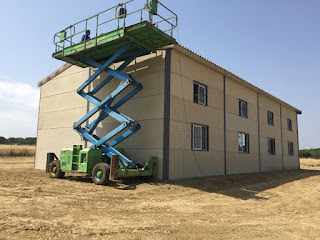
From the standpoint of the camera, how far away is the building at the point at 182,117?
12.0 m

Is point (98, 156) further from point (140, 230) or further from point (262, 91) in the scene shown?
point (262, 91)

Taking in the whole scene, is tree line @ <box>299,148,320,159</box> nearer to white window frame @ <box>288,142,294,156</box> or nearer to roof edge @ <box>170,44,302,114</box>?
white window frame @ <box>288,142,294,156</box>

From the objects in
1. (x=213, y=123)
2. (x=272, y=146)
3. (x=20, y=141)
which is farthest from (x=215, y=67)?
(x=20, y=141)

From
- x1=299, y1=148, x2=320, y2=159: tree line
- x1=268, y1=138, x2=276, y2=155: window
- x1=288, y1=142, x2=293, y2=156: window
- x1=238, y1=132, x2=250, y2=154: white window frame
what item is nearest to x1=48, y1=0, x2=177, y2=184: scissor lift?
x1=238, y1=132, x2=250, y2=154: white window frame

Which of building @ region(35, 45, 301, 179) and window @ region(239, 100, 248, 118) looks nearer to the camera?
building @ region(35, 45, 301, 179)

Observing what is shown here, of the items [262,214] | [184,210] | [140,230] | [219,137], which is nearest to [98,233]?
[140,230]

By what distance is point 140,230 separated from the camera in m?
5.18

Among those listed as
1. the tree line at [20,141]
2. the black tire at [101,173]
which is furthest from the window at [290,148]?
the tree line at [20,141]

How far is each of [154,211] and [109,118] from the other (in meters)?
7.87

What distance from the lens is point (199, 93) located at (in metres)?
14.3

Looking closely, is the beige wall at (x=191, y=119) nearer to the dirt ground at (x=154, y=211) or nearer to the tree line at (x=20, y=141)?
the dirt ground at (x=154, y=211)

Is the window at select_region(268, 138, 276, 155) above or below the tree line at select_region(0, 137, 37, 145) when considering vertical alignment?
below

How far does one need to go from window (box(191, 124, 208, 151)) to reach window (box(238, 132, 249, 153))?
4248 millimetres

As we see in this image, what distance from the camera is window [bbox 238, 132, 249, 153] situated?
17.5 metres
